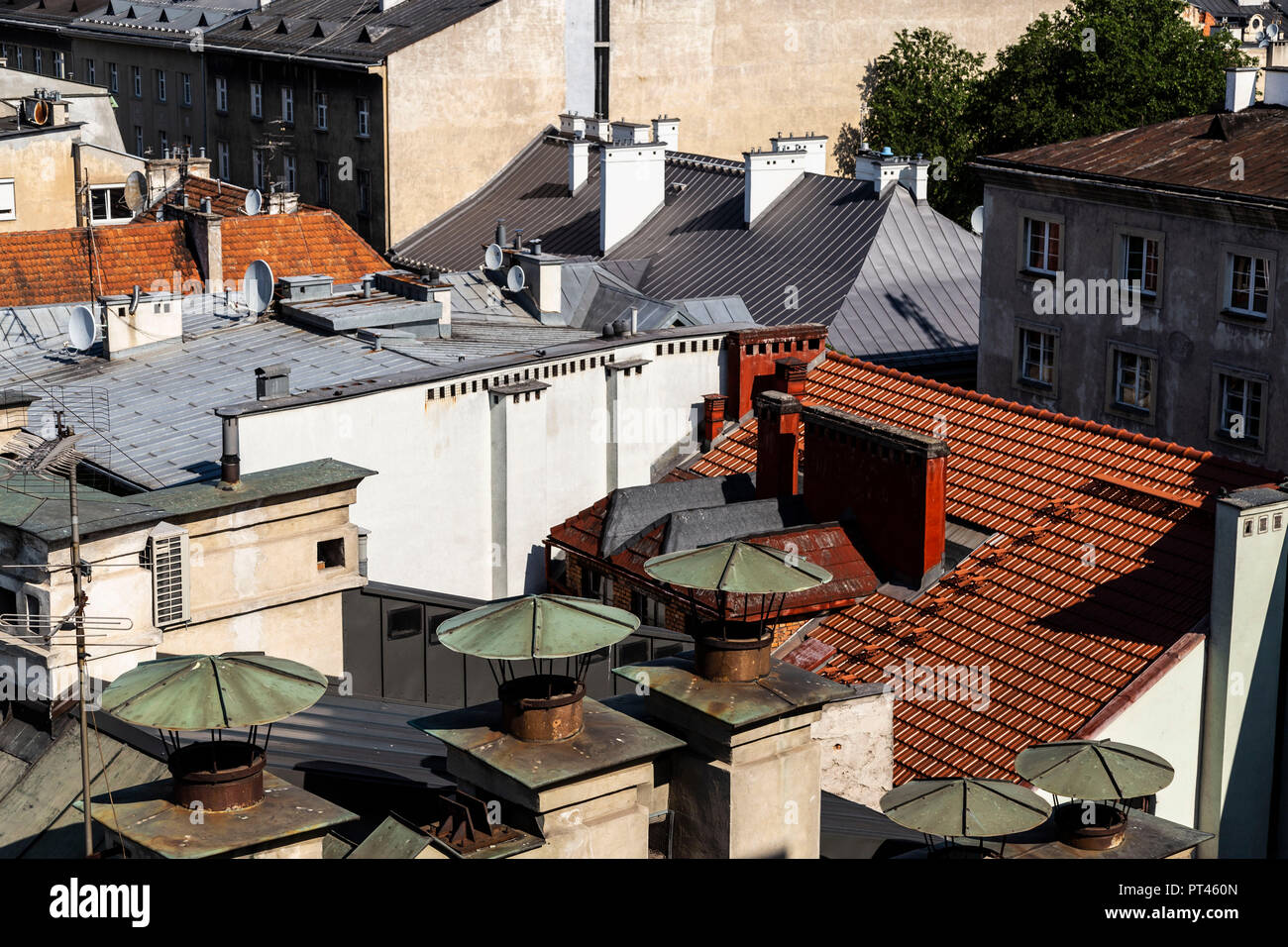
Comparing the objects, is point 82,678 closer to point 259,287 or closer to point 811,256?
point 259,287

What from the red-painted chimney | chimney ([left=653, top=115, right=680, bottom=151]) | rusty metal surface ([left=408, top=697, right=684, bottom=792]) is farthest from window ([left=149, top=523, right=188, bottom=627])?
chimney ([left=653, top=115, right=680, bottom=151])

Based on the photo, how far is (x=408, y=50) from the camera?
252 feet

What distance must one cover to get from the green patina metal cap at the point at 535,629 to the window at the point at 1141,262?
3762 cm

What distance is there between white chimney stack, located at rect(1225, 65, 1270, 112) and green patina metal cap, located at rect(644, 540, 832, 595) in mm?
41403

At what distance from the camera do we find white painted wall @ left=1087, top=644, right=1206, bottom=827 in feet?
94.6

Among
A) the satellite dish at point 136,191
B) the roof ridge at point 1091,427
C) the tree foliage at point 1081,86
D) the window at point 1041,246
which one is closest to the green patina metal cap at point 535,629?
the roof ridge at point 1091,427

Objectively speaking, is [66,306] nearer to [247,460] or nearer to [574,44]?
[247,460]

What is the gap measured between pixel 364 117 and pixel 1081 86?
29636 mm

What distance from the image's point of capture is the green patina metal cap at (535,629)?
1574cm

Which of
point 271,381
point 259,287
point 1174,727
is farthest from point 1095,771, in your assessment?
point 259,287

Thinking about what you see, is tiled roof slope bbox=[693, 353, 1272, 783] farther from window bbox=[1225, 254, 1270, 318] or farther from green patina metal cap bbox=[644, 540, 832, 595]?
window bbox=[1225, 254, 1270, 318]

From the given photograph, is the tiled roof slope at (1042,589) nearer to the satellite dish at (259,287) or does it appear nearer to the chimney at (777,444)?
the chimney at (777,444)

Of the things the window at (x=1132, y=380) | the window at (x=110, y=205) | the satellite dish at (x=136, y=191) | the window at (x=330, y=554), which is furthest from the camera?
the window at (x=110, y=205)

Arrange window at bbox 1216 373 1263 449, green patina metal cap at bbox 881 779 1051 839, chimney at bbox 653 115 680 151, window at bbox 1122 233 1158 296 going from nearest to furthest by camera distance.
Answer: green patina metal cap at bbox 881 779 1051 839 → window at bbox 1216 373 1263 449 → window at bbox 1122 233 1158 296 → chimney at bbox 653 115 680 151
